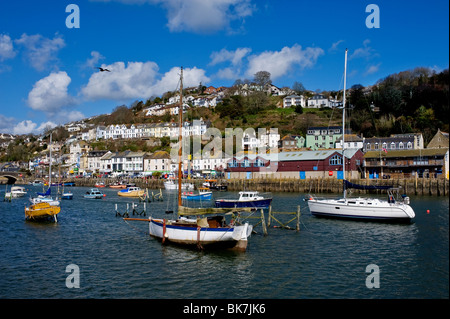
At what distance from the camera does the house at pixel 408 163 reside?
63125 mm

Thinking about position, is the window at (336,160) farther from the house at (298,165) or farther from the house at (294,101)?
the house at (294,101)

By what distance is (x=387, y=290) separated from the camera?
16.5 m

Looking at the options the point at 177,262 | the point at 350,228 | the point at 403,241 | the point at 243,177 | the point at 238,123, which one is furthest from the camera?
the point at 238,123

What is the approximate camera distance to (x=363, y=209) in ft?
112

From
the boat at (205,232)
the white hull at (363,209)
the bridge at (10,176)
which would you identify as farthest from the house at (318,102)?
the boat at (205,232)

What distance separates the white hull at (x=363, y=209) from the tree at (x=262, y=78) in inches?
5163

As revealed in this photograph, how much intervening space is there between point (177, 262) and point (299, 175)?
5625cm

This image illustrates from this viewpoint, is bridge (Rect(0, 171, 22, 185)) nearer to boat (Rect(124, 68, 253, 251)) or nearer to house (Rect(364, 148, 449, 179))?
house (Rect(364, 148, 449, 179))

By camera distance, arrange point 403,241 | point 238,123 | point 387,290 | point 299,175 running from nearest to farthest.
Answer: point 387,290 < point 403,241 < point 299,175 < point 238,123

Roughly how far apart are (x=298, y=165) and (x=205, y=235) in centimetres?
5375

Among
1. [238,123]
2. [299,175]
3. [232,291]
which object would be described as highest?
[238,123]
